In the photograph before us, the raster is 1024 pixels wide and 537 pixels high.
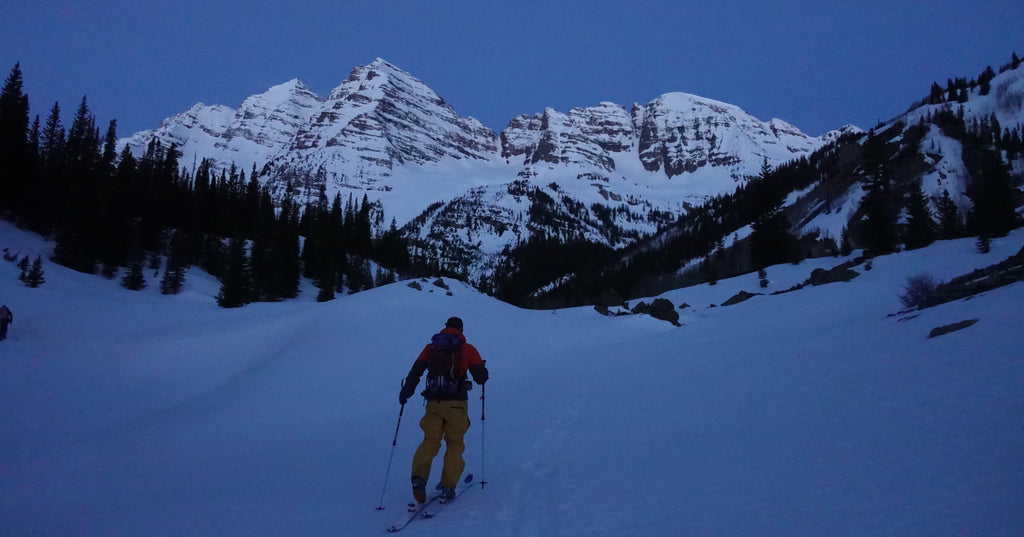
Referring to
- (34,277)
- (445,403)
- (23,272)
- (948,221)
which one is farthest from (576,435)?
(948,221)

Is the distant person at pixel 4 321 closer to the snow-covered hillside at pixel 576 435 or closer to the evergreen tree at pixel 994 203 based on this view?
the snow-covered hillside at pixel 576 435

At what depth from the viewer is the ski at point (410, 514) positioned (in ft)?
16.9

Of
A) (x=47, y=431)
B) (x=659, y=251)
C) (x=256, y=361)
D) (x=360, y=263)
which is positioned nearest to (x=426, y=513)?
(x=47, y=431)

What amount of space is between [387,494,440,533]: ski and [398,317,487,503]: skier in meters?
0.09

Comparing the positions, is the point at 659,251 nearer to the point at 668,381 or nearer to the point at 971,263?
the point at 971,263

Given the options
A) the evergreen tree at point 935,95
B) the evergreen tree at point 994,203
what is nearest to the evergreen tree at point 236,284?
the evergreen tree at point 994,203

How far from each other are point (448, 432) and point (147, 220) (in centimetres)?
5344

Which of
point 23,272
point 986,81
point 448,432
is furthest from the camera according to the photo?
point 986,81

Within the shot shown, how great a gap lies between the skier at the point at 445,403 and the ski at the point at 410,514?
9 cm

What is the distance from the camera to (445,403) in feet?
19.8

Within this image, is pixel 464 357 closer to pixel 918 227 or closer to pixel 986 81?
pixel 918 227

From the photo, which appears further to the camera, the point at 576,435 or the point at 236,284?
the point at 236,284

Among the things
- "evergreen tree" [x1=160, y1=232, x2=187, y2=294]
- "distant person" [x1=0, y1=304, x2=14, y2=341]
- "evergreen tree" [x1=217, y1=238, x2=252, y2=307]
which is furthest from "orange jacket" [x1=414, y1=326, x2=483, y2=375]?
"evergreen tree" [x1=160, y1=232, x2=187, y2=294]

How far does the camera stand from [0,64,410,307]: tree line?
37.2m
